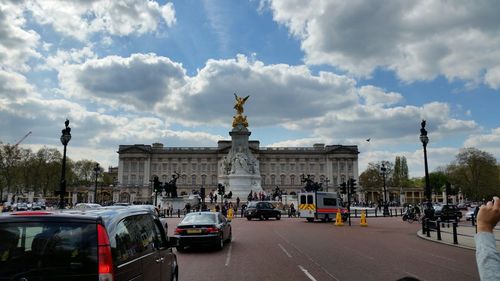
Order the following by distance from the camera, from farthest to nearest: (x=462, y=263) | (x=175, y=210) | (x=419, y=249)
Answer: (x=175, y=210), (x=419, y=249), (x=462, y=263)

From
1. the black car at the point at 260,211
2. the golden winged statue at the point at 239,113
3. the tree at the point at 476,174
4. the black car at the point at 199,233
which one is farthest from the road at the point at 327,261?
the tree at the point at 476,174

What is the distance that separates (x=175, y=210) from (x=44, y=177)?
2638 inches

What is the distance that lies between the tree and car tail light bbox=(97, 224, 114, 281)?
113491 millimetres

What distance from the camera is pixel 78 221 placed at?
5164 millimetres

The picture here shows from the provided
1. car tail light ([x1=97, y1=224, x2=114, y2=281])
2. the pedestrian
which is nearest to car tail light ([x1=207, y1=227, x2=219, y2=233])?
car tail light ([x1=97, y1=224, x2=114, y2=281])

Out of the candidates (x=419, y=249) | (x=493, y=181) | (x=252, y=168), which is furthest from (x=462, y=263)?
(x=493, y=181)

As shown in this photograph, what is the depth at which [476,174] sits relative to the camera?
110m

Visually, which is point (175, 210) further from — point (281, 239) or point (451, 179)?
point (451, 179)

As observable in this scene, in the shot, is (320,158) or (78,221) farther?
(320,158)

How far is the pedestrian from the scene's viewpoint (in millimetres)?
2668

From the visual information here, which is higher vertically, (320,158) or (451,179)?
(320,158)

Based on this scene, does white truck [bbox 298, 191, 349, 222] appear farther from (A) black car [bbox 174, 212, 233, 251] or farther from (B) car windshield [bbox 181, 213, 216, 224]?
(A) black car [bbox 174, 212, 233, 251]

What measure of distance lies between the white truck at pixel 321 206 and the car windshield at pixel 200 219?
944 inches

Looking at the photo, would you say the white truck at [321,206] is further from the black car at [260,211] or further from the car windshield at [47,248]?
the car windshield at [47,248]
